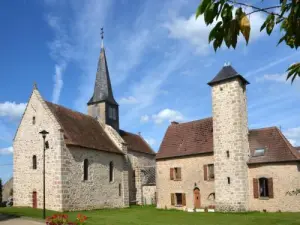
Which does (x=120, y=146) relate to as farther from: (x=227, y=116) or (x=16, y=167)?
(x=227, y=116)

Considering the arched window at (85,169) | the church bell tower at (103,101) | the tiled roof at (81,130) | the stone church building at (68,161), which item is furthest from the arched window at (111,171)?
the church bell tower at (103,101)

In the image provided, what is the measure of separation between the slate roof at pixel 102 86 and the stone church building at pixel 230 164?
42.7 ft

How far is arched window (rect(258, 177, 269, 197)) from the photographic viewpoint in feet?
85.1

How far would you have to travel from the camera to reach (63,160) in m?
27.6

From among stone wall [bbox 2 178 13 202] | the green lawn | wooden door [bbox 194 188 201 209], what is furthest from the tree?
stone wall [bbox 2 178 13 202]

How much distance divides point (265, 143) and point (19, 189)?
2092cm

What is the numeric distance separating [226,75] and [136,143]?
840 inches

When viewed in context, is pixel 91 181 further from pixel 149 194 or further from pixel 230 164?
pixel 230 164

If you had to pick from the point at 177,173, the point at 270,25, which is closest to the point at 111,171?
the point at 177,173

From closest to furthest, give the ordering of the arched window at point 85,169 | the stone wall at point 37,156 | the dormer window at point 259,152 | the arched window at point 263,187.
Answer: the arched window at point 263,187, the dormer window at point 259,152, the stone wall at point 37,156, the arched window at point 85,169

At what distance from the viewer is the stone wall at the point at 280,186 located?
24.8 m

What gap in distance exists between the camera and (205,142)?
29.7m

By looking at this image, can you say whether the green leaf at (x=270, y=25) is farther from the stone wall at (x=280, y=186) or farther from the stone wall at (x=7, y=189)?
the stone wall at (x=7, y=189)

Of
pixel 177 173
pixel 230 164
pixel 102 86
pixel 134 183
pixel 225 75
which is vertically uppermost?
pixel 102 86
